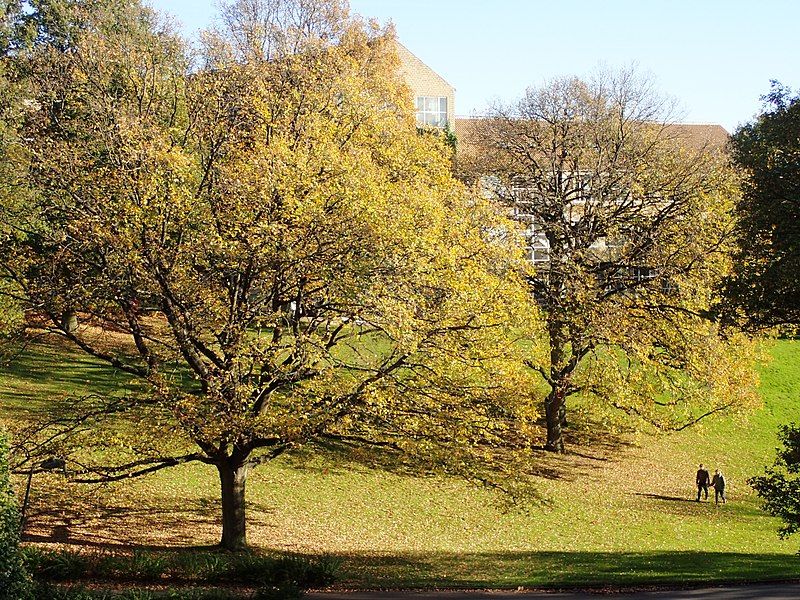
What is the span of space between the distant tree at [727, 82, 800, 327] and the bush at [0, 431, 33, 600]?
1299 centimetres

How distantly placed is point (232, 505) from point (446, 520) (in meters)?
7.39

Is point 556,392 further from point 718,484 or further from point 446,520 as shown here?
point 446,520

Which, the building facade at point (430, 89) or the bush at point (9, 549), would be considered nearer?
the bush at point (9, 549)

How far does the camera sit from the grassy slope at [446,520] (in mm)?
18828

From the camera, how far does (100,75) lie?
17.0 meters

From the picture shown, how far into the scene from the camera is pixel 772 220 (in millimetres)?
15969

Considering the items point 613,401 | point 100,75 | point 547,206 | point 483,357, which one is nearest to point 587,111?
point 547,206

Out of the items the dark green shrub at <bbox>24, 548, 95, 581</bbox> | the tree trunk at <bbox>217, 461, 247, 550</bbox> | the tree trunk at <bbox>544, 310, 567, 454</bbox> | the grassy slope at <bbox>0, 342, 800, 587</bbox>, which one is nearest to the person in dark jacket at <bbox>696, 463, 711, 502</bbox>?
the grassy slope at <bbox>0, 342, 800, 587</bbox>

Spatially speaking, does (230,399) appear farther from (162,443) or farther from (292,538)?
(292,538)

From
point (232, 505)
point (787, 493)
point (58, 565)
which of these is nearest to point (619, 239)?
point (787, 493)

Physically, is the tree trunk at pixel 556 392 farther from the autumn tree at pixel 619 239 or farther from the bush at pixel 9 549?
the bush at pixel 9 549

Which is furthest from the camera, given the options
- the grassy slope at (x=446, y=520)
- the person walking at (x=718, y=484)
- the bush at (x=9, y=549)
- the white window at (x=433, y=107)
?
the white window at (x=433, y=107)

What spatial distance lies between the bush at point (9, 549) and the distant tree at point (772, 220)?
1299 centimetres

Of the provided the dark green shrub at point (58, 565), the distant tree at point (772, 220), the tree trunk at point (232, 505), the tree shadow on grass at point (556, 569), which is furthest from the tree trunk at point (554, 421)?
the dark green shrub at point (58, 565)
